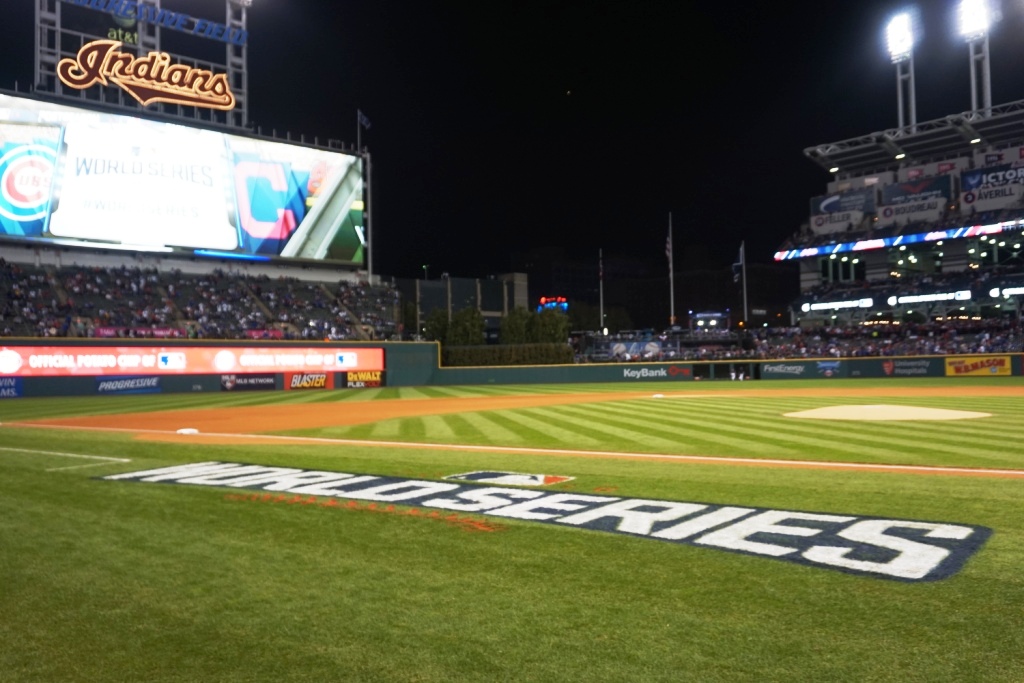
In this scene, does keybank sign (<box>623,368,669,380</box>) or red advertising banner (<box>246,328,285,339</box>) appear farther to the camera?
keybank sign (<box>623,368,669,380</box>)

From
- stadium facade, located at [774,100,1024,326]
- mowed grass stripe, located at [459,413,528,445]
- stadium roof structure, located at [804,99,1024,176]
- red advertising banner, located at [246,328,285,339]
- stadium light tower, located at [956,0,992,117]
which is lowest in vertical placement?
mowed grass stripe, located at [459,413,528,445]

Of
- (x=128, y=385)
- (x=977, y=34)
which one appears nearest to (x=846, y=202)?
(x=977, y=34)

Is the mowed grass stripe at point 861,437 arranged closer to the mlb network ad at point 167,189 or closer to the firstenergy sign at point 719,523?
the firstenergy sign at point 719,523

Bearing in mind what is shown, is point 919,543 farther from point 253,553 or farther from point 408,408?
point 408,408

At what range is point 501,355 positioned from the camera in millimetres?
48594

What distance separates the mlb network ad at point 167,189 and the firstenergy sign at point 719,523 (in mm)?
36635

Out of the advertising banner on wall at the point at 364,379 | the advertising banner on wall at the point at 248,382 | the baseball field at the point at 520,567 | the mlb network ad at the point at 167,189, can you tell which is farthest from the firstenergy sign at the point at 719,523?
the mlb network ad at the point at 167,189

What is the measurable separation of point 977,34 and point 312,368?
155 feet

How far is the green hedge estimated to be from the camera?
4787 centimetres

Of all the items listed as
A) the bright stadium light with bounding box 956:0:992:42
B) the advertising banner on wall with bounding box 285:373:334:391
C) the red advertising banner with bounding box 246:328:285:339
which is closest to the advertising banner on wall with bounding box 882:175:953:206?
the bright stadium light with bounding box 956:0:992:42

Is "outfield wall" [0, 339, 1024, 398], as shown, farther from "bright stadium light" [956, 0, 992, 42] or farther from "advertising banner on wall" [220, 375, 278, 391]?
"bright stadium light" [956, 0, 992, 42]

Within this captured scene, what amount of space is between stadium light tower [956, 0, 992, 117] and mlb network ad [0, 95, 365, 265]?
41121 millimetres

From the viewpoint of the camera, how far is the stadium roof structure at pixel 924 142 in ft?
164

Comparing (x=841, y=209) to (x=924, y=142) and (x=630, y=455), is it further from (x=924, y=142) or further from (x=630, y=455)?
(x=630, y=455)
